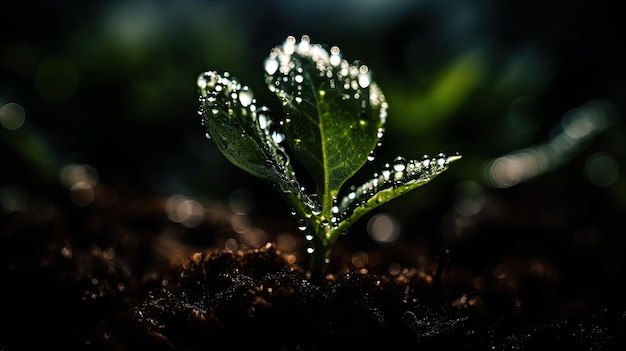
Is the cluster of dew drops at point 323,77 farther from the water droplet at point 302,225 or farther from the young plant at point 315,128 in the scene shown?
the water droplet at point 302,225

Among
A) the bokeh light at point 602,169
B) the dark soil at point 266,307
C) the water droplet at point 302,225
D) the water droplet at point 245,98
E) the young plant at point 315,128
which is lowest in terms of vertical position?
the dark soil at point 266,307

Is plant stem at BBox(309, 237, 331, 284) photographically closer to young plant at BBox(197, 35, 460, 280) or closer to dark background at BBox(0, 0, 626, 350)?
young plant at BBox(197, 35, 460, 280)

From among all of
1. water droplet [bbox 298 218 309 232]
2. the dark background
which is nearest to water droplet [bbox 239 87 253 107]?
water droplet [bbox 298 218 309 232]

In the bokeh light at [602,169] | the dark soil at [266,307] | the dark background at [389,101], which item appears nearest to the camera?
the dark soil at [266,307]

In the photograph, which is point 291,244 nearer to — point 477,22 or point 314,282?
point 314,282

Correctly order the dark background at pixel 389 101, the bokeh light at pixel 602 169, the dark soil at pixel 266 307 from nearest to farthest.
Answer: the dark soil at pixel 266 307, the dark background at pixel 389 101, the bokeh light at pixel 602 169

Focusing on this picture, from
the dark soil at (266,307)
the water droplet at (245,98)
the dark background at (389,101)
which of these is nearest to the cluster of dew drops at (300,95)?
the water droplet at (245,98)

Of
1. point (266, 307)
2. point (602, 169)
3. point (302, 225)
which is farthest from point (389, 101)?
point (266, 307)
